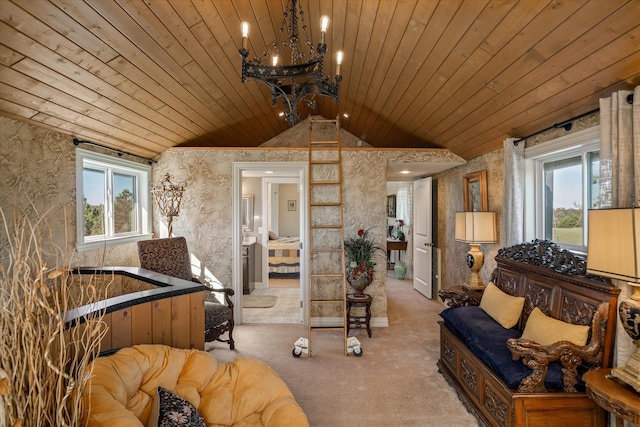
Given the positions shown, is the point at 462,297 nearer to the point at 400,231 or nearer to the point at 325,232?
the point at 325,232

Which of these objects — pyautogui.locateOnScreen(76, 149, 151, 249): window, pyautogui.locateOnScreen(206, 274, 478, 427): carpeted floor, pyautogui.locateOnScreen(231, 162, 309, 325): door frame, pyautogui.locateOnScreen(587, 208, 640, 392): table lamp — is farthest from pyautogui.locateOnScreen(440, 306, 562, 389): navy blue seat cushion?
pyautogui.locateOnScreen(76, 149, 151, 249): window

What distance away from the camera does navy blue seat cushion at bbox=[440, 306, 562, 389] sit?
6.31ft

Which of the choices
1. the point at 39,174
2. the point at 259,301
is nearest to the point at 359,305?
the point at 259,301

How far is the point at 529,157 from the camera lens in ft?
9.94

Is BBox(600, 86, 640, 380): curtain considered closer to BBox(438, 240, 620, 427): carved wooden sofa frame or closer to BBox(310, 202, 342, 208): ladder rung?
BBox(438, 240, 620, 427): carved wooden sofa frame

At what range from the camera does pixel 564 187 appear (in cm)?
283

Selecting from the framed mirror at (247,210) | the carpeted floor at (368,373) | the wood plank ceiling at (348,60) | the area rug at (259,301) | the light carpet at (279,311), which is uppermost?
the wood plank ceiling at (348,60)

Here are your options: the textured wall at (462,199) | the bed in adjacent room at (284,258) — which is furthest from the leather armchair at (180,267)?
the textured wall at (462,199)

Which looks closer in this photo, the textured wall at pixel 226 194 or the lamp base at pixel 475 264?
the lamp base at pixel 475 264

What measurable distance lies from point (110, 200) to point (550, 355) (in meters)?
4.25

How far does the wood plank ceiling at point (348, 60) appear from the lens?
177 cm

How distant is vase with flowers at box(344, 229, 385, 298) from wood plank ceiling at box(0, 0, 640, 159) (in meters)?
1.61

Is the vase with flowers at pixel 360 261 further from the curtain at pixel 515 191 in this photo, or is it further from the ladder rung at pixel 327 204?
the curtain at pixel 515 191

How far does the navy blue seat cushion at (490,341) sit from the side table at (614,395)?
23cm
